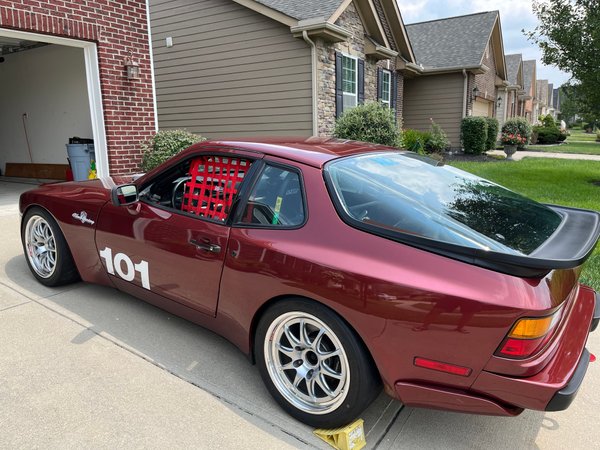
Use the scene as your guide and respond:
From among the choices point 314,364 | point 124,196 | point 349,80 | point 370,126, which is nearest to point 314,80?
point 349,80

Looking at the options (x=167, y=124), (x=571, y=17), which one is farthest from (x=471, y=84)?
(x=167, y=124)

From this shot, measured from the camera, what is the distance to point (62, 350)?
303 centimetres

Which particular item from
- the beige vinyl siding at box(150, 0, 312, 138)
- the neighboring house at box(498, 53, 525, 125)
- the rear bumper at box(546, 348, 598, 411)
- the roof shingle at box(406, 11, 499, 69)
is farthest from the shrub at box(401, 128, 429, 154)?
the neighboring house at box(498, 53, 525, 125)

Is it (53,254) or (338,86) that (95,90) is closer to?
(53,254)

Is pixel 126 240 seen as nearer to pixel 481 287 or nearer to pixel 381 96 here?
pixel 481 287

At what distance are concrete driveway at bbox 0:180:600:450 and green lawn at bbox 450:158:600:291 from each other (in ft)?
7.79

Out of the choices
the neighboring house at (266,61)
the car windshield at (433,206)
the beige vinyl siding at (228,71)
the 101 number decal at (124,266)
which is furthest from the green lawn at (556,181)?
the beige vinyl siding at (228,71)

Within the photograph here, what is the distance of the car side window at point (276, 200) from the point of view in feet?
8.12

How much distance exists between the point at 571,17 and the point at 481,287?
10508 mm

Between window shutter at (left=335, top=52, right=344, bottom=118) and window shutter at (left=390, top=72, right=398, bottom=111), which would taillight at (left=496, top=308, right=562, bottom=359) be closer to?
window shutter at (left=335, top=52, right=344, bottom=118)

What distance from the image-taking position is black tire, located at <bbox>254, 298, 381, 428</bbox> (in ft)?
7.02

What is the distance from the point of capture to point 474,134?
1627 centimetres

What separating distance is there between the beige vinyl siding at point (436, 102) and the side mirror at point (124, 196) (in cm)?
1595

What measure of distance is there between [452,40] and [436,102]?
3.14 metres
